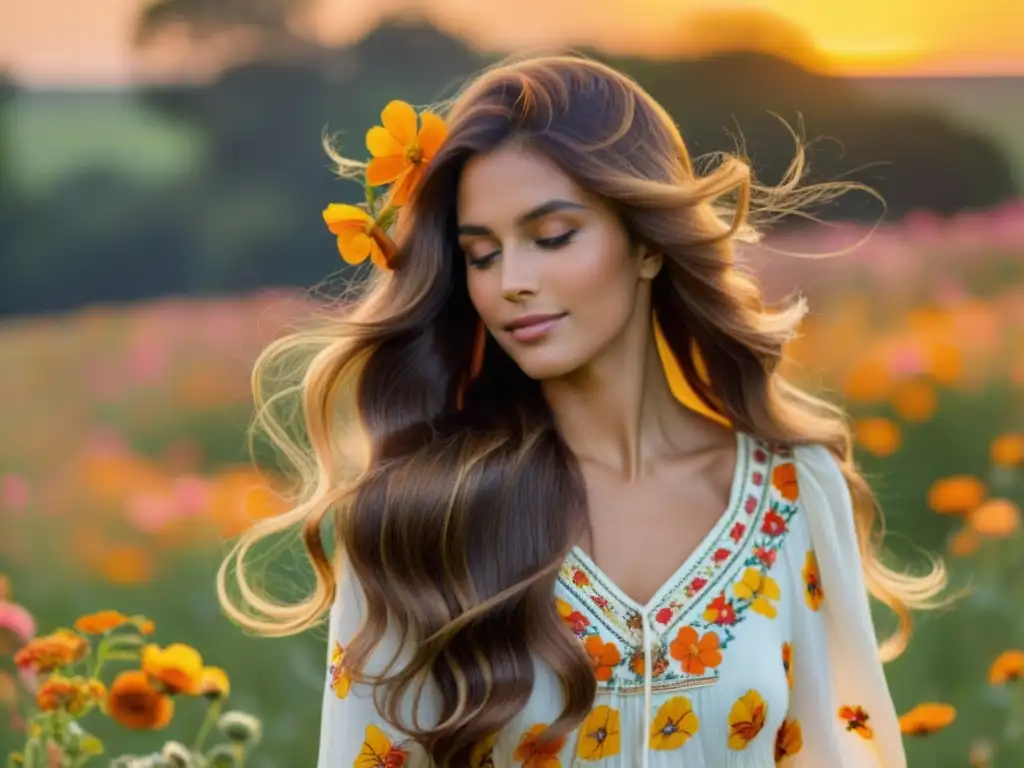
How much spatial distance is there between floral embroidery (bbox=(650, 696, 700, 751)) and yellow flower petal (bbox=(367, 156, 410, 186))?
0.77 metres

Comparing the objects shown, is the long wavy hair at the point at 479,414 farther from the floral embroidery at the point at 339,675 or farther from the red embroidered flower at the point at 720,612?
the red embroidered flower at the point at 720,612

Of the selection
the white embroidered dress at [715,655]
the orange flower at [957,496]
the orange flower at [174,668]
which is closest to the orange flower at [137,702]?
the orange flower at [174,668]

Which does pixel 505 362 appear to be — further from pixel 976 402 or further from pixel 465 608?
pixel 976 402

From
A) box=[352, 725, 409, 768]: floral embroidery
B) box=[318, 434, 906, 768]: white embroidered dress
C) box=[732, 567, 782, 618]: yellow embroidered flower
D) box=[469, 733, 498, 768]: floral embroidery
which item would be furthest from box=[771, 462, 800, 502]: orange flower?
box=[352, 725, 409, 768]: floral embroidery

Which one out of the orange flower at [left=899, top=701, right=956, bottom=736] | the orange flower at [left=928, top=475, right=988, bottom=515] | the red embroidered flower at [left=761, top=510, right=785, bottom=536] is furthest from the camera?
the orange flower at [left=928, top=475, right=988, bottom=515]

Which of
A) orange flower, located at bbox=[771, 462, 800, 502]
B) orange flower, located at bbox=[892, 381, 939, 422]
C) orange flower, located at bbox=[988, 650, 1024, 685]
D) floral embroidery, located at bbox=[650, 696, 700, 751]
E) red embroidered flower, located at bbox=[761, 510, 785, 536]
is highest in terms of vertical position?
orange flower, located at bbox=[892, 381, 939, 422]

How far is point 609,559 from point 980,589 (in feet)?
4.84

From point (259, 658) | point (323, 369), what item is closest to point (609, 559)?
point (323, 369)

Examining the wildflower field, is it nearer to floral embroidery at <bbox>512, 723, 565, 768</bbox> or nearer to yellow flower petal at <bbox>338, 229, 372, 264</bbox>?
yellow flower petal at <bbox>338, 229, 372, 264</bbox>

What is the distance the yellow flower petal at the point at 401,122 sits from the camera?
6.39 feet

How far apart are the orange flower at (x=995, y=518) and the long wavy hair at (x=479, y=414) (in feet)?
3.27

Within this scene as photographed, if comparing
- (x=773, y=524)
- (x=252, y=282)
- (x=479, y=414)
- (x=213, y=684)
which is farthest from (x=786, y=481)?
(x=252, y=282)

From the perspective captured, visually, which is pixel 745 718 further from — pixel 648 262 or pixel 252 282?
pixel 252 282

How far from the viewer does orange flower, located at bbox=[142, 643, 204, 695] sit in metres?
2.33
